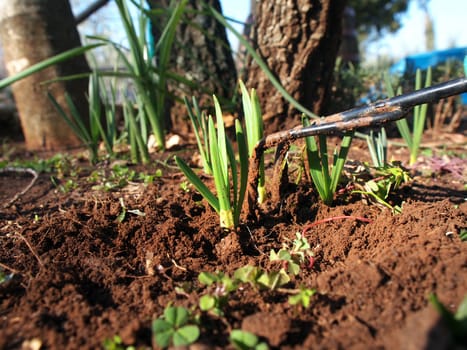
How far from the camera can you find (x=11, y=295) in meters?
0.83

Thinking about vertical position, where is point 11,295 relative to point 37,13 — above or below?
below

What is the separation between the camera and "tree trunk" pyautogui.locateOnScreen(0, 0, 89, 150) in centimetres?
260

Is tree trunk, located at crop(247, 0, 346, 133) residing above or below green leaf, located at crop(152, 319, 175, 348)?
above

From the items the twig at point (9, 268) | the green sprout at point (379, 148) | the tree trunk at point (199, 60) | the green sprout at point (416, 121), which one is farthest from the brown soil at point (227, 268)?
the tree trunk at point (199, 60)

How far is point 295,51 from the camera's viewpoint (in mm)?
2111

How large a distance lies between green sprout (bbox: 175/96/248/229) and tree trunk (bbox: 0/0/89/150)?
2.10m

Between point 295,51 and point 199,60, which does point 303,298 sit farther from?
point 199,60

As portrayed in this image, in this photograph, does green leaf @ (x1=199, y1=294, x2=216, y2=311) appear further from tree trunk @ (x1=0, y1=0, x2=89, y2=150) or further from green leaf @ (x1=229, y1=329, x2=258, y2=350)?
tree trunk @ (x1=0, y1=0, x2=89, y2=150)

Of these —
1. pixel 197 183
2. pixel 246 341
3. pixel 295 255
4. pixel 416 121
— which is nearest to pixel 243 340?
pixel 246 341

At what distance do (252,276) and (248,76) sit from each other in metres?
1.79

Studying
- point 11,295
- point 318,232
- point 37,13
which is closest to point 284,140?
point 318,232

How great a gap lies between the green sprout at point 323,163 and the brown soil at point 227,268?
0.08 meters

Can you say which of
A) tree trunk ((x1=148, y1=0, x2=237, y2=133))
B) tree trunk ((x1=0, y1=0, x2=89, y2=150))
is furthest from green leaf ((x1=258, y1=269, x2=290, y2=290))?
tree trunk ((x1=0, y1=0, x2=89, y2=150))

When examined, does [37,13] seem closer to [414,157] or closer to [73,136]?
[73,136]
